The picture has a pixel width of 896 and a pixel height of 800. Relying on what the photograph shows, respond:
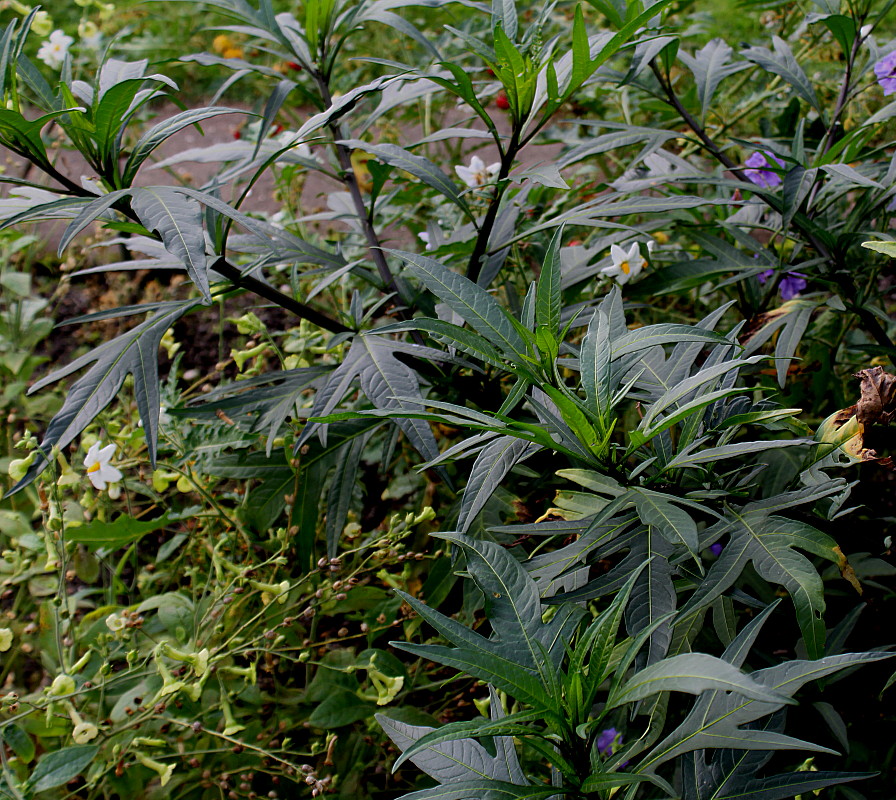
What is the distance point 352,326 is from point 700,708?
0.71 metres

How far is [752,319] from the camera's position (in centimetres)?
121

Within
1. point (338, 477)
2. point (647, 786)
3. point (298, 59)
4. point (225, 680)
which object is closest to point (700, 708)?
point (647, 786)

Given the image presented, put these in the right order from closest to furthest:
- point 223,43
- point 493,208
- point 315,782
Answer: point 315,782
point 493,208
point 223,43

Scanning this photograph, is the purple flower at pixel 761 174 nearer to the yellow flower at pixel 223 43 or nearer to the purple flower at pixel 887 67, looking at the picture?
the purple flower at pixel 887 67

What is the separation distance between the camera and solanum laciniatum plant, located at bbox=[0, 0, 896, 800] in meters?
0.73

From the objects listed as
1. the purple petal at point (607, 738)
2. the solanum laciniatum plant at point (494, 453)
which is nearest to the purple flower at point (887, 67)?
the solanum laciniatum plant at point (494, 453)

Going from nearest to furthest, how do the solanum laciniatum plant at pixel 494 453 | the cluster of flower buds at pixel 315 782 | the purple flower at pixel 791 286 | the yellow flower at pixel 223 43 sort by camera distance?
the solanum laciniatum plant at pixel 494 453 → the cluster of flower buds at pixel 315 782 → the purple flower at pixel 791 286 → the yellow flower at pixel 223 43

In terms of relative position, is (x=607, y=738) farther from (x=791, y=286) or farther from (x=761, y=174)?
(x=761, y=174)

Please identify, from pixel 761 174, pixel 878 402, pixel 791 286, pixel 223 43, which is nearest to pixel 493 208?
pixel 878 402

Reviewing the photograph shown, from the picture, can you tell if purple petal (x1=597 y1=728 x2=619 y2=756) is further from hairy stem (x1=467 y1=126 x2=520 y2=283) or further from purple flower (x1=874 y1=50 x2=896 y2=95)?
purple flower (x1=874 y1=50 x2=896 y2=95)

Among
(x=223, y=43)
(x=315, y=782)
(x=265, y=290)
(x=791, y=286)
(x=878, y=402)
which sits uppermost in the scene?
(x=223, y=43)

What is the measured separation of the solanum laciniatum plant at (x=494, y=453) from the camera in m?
0.73

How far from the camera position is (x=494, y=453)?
0.82m

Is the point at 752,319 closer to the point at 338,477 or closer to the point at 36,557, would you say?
the point at 338,477
